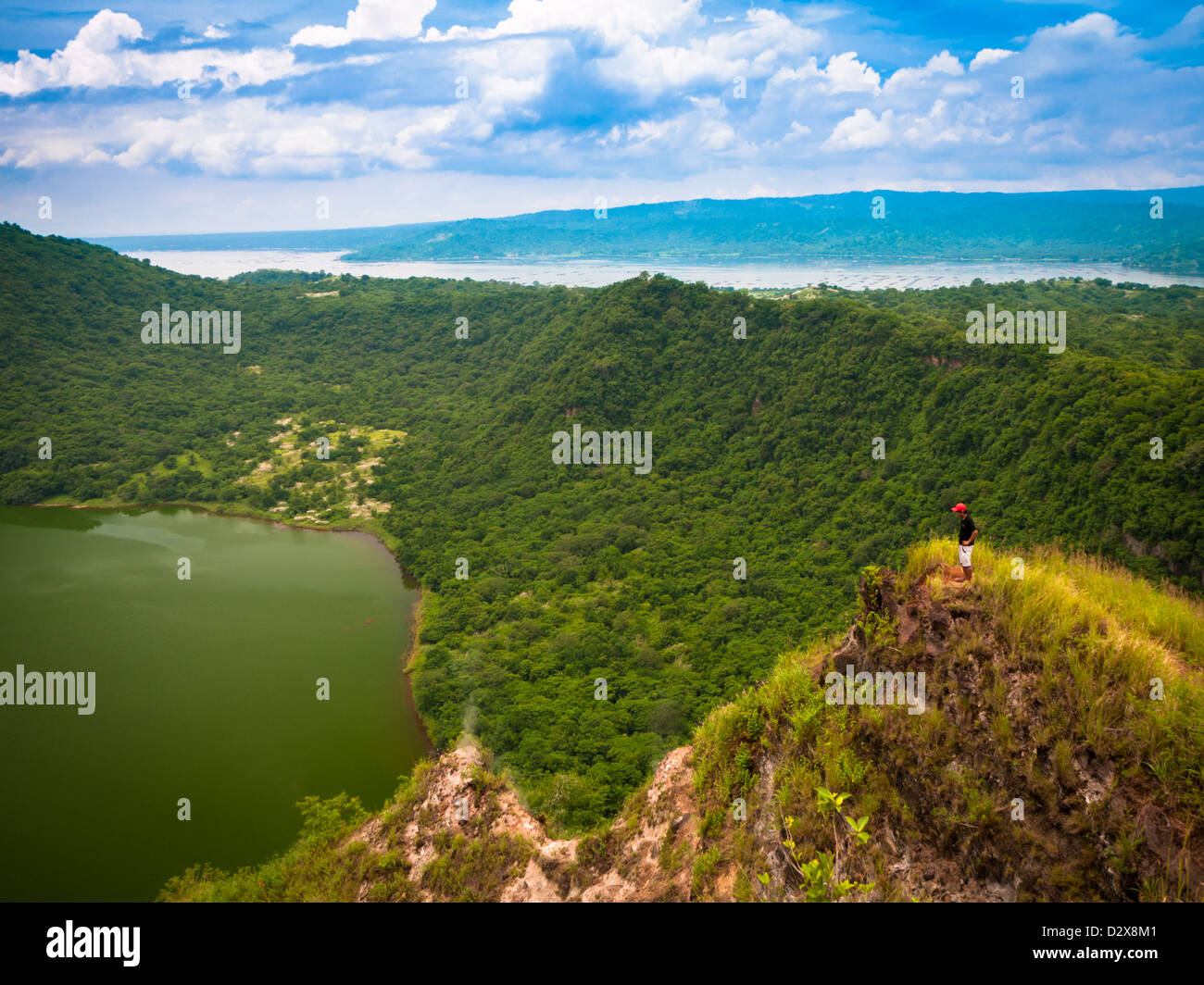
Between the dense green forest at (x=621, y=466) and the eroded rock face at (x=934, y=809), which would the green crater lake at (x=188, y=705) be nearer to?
the dense green forest at (x=621, y=466)

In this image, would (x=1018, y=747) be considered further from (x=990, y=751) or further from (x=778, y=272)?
(x=778, y=272)

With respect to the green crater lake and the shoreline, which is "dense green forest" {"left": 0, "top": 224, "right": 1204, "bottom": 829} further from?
the green crater lake

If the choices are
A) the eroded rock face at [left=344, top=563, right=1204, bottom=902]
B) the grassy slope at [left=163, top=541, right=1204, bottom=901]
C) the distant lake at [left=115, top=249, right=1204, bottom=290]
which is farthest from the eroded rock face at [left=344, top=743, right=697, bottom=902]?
the distant lake at [left=115, top=249, right=1204, bottom=290]

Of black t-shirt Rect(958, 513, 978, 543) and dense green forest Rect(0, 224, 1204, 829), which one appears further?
dense green forest Rect(0, 224, 1204, 829)

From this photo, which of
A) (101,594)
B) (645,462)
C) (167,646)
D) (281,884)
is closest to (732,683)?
(281,884)

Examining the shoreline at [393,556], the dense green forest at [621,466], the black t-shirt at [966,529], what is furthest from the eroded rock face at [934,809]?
the shoreline at [393,556]

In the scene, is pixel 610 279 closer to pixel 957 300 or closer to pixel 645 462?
pixel 957 300
